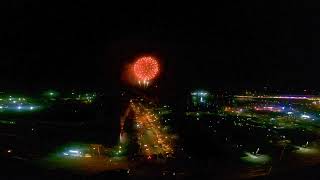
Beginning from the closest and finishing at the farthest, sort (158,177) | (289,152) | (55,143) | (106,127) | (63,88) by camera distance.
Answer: (158,177)
(55,143)
(289,152)
(106,127)
(63,88)

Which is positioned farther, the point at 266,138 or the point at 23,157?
the point at 266,138

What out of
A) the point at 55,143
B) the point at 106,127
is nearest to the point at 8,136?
the point at 55,143

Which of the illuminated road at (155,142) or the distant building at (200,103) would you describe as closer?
the illuminated road at (155,142)

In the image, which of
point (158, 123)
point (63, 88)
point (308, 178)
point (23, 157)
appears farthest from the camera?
point (63, 88)

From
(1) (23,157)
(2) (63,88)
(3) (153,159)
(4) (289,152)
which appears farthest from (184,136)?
(2) (63,88)

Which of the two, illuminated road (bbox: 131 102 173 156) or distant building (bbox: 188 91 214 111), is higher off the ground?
distant building (bbox: 188 91 214 111)

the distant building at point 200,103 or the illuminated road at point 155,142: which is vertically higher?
the distant building at point 200,103

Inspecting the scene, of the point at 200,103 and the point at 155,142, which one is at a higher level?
the point at 200,103

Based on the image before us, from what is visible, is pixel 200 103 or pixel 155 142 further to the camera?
pixel 200 103

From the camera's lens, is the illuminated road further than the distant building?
No

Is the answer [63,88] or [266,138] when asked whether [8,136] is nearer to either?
[266,138]

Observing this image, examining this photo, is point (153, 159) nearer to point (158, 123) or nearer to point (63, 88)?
point (158, 123)
